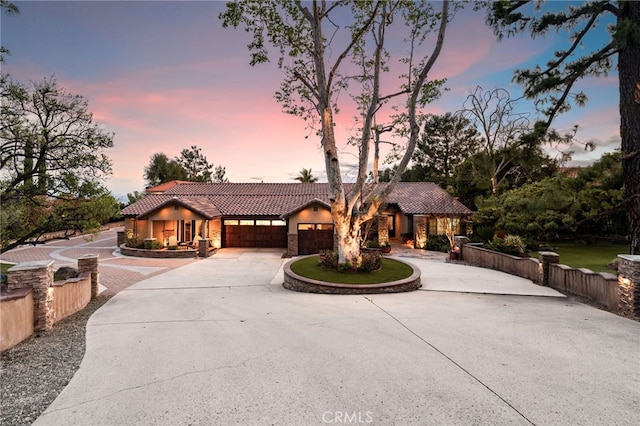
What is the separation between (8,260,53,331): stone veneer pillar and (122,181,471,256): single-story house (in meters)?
13.2

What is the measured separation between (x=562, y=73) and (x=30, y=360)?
1708 centimetres

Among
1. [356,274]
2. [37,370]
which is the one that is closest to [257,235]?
[356,274]

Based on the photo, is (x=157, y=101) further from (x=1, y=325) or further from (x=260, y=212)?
(x=1, y=325)

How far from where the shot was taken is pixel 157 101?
15695 millimetres

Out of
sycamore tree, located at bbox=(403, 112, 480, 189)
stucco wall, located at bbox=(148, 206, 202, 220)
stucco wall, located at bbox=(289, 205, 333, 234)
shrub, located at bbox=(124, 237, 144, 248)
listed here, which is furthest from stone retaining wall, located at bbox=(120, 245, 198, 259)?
sycamore tree, located at bbox=(403, 112, 480, 189)

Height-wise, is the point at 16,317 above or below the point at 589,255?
above

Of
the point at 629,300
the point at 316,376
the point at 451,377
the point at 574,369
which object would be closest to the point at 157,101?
the point at 316,376

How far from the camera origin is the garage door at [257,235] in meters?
22.0

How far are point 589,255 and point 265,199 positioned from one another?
21.4m

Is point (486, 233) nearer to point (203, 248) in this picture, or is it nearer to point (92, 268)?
point (203, 248)

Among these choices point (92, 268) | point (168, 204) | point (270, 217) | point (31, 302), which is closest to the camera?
point (31, 302)

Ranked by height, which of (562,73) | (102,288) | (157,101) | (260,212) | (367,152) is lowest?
(102,288)

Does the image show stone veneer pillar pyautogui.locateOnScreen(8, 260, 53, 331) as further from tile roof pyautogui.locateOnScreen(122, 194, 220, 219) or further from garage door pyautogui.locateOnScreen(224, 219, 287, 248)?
garage door pyautogui.locateOnScreen(224, 219, 287, 248)

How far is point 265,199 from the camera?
2436cm
